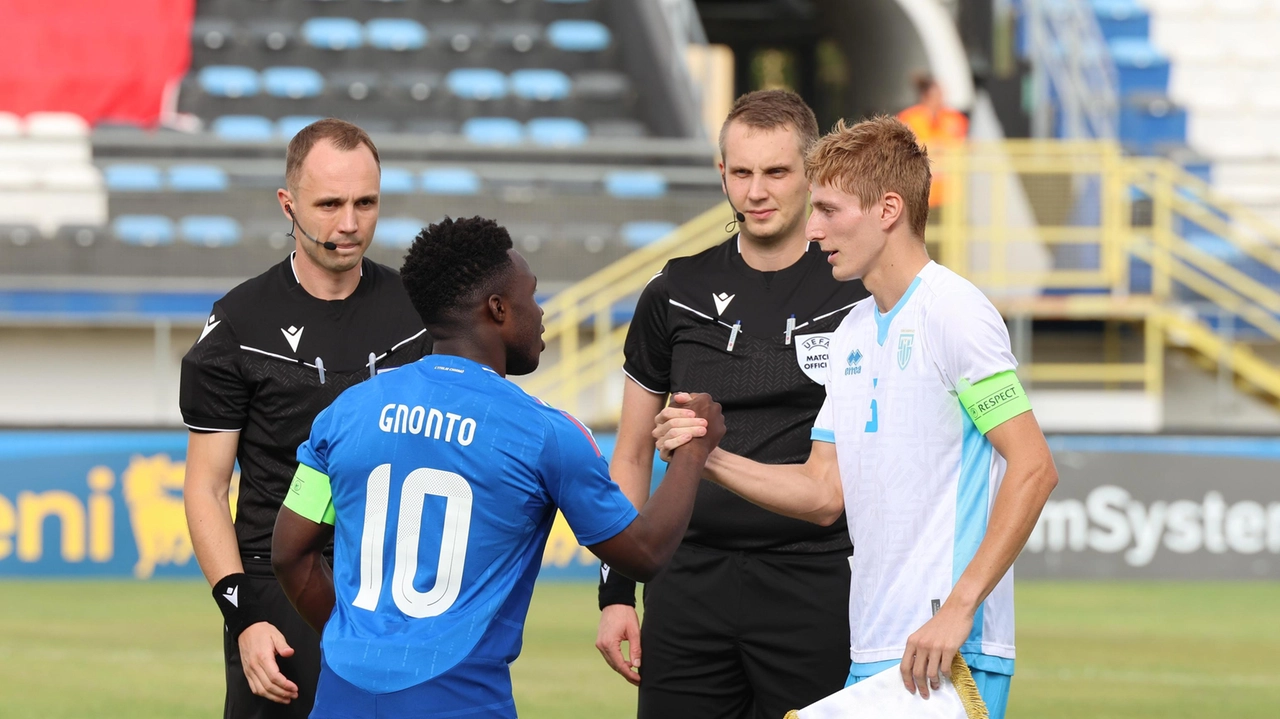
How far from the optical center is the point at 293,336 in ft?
13.7

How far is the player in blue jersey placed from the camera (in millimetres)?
3092

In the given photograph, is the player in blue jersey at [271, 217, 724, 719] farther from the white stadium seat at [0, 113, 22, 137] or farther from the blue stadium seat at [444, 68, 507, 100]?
the blue stadium seat at [444, 68, 507, 100]

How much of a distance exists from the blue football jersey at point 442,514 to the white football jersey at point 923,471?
Result: 2.01 feet

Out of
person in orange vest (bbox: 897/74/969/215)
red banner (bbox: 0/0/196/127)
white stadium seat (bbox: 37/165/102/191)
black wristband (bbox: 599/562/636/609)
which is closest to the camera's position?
black wristband (bbox: 599/562/636/609)

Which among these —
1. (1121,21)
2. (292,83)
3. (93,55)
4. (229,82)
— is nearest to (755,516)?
(292,83)

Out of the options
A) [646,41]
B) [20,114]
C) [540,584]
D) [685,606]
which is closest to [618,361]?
[540,584]

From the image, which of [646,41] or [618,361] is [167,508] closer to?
[618,361]

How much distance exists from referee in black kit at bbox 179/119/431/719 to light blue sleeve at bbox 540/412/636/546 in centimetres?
116

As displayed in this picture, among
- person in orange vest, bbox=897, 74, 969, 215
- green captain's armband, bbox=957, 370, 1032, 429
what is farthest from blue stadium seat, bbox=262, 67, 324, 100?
green captain's armband, bbox=957, 370, 1032, 429

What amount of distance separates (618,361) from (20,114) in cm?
834

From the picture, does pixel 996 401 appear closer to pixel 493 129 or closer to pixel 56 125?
pixel 493 129

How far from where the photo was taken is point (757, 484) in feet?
12.1

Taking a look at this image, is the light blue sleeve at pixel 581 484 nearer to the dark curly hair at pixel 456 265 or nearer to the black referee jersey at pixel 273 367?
the dark curly hair at pixel 456 265

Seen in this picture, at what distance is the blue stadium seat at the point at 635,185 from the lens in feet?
51.2
